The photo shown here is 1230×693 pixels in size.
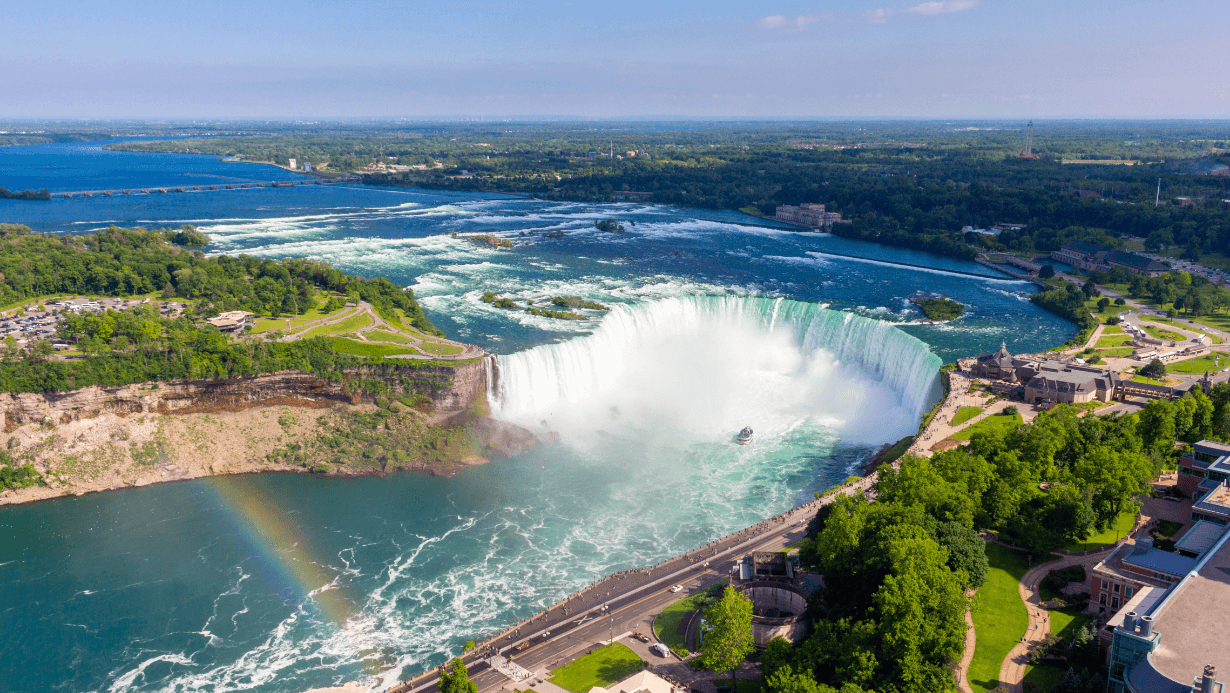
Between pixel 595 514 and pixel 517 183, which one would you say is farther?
pixel 517 183

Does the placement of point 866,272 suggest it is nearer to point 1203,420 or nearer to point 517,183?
point 1203,420

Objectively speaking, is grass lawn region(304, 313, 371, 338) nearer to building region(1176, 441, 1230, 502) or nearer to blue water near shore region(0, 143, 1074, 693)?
blue water near shore region(0, 143, 1074, 693)

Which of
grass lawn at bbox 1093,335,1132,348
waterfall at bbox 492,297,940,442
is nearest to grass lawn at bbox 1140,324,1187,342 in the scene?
grass lawn at bbox 1093,335,1132,348

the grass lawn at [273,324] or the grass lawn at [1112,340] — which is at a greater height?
the grass lawn at [273,324]

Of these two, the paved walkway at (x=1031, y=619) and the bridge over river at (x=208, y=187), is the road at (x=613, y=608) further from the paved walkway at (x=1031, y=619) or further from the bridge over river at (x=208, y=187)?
the bridge over river at (x=208, y=187)

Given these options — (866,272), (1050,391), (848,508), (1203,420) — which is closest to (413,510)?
(848,508)

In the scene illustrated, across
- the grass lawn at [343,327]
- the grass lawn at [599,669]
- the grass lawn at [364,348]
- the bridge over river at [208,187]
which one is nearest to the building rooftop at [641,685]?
the grass lawn at [599,669]

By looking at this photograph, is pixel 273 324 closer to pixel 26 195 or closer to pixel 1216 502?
pixel 1216 502

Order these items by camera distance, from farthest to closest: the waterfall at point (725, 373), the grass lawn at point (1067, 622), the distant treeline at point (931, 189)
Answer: the distant treeline at point (931, 189) → the waterfall at point (725, 373) → the grass lawn at point (1067, 622)
